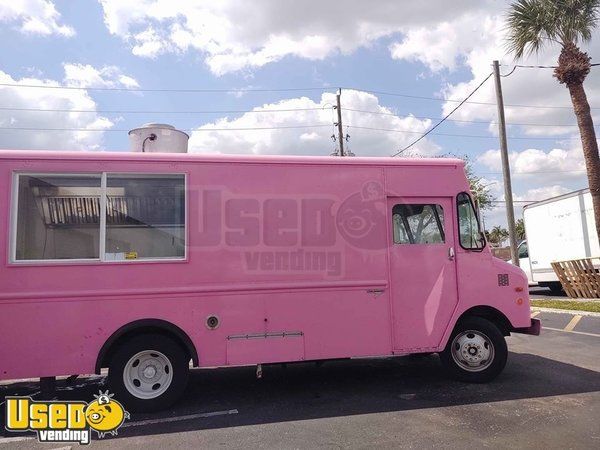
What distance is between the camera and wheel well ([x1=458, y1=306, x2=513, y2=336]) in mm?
6473

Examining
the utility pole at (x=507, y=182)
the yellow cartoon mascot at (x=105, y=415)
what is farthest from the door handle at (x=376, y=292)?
the utility pole at (x=507, y=182)

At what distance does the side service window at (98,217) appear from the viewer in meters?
5.57

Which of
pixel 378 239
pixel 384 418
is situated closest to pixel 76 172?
pixel 378 239

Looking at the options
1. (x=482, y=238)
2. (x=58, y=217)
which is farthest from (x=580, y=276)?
(x=58, y=217)

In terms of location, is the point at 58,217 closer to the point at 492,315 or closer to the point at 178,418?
the point at 178,418

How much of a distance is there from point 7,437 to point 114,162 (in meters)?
3.10

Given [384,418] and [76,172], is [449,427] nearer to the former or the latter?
[384,418]

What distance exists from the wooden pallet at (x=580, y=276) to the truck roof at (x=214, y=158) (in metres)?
11.2

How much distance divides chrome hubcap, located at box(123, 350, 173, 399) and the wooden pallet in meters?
14.2

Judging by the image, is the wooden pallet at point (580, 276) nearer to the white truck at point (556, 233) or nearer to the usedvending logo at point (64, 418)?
the white truck at point (556, 233)

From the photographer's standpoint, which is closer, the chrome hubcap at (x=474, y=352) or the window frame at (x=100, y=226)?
the window frame at (x=100, y=226)

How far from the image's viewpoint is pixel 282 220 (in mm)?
6082

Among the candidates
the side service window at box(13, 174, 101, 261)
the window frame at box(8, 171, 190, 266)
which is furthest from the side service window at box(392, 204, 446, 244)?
the side service window at box(13, 174, 101, 261)

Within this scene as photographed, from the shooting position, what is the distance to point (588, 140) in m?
14.7
